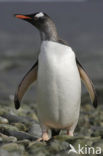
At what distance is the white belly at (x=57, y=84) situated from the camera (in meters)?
4.72

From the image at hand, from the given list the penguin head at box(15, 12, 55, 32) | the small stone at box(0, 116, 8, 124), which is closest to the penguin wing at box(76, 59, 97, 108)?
the penguin head at box(15, 12, 55, 32)

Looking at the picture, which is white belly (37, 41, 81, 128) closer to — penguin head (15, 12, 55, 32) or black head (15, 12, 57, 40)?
black head (15, 12, 57, 40)

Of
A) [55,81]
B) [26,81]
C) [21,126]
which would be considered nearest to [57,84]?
[55,81]

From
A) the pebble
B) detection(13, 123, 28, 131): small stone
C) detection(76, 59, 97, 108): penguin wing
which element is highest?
detection(76, 59, 97, 108): penguin wing

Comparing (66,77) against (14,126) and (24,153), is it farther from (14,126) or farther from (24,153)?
(14,126)

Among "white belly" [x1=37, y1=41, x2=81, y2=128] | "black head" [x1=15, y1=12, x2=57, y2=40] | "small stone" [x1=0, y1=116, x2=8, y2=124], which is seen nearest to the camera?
"white belly" [x1=37, y1=41, x2=81, y2=128]

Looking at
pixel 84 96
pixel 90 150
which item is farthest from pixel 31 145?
pixel 84 96

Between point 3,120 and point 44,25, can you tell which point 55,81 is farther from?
point 3,120

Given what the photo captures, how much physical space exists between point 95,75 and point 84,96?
7.09 m

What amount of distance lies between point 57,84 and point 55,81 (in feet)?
0.13

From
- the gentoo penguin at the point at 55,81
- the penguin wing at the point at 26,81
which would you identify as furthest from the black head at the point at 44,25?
the penguin wing at the point at 26,81

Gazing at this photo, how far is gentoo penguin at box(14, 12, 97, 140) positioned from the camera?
15.5 ft

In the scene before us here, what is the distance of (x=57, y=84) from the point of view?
4.77 metres

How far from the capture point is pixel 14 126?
5812mm
